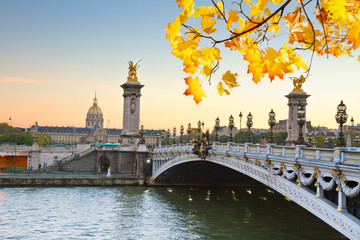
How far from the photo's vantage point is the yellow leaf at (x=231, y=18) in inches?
153

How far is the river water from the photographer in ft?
90.0

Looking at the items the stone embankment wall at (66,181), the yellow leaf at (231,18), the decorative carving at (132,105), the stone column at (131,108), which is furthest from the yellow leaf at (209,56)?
the decorative carving at (132,105)

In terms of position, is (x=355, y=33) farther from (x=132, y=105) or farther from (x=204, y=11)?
(x=132, y=105)

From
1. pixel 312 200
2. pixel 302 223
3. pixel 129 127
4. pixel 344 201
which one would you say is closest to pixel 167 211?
pixel 302 223

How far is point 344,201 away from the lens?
16.0 metres

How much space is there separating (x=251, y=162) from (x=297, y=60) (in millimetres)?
22789

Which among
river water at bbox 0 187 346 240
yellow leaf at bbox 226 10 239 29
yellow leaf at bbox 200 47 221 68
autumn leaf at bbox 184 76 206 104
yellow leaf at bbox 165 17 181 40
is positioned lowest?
river water at bbox 0 187 346 240

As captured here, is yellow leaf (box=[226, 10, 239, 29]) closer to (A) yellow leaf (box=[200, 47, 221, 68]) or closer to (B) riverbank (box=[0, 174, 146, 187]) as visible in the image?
(A) yellow leaf (box=[200, 47, 221, 68])

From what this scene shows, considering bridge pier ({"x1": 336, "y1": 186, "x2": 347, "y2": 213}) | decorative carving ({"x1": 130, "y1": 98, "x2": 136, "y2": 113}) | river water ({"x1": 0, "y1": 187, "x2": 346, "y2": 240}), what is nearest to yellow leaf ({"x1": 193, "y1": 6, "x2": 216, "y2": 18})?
bridge pier ({"x1": 336, "y1": 186, "x2": 347, "y2": 213})

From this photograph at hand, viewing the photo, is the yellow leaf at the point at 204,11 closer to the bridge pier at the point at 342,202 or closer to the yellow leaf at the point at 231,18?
the yellow leaf at the point at 231,18

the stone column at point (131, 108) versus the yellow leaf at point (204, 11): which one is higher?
the stone column at point (131, 108)

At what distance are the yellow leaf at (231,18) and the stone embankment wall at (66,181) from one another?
50.1 meters

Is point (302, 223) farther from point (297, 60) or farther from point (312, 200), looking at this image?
point (297, 60)

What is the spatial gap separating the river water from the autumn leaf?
23861mm
